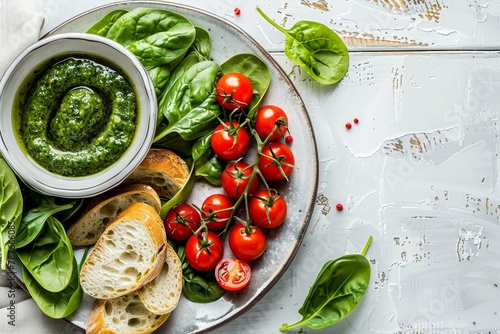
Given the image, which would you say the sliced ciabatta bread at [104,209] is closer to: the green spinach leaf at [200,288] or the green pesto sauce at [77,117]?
the green pesto sauce at [77,117]

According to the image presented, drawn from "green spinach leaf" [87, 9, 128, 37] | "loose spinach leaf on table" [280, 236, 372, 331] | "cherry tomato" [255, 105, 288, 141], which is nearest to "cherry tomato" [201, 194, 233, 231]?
"cherry tomato" [255, 105, 288, 141]

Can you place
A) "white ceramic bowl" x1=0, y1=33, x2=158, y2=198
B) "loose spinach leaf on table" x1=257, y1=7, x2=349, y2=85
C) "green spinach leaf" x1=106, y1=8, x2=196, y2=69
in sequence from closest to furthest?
1. "white ceramic bowl" x1=0, y1=33, x2=158, y2=198
2. "green spinach leaf" x1=106, y1=8, x2=196, y2=69
3. "loose spinach leaf on table" x1=257, y1=7, x2=349, y2=85

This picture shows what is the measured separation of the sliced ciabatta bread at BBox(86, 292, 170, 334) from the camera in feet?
6.39

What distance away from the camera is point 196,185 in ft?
6.70

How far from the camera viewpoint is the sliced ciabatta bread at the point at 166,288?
6.40 ft

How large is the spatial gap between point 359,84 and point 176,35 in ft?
2.01

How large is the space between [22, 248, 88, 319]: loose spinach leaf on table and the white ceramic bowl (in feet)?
0.90

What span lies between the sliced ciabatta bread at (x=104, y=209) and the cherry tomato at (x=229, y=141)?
232 mm

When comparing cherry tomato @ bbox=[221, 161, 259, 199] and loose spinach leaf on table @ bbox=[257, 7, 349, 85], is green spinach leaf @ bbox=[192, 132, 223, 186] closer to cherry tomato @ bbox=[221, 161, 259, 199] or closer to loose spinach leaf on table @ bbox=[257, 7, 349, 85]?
cherry tomato @ bbox=[221, 161, 259, 199]

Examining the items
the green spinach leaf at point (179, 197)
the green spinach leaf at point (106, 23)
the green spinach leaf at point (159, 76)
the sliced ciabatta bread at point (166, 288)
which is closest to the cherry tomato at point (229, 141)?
the green spinach leaf at point (179, 197)

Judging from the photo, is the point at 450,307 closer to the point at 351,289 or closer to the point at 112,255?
the point at 351,289

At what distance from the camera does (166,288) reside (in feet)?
6.48

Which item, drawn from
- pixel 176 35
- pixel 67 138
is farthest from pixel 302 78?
pixel 67 138

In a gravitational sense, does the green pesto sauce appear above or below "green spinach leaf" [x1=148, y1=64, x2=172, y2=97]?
below
